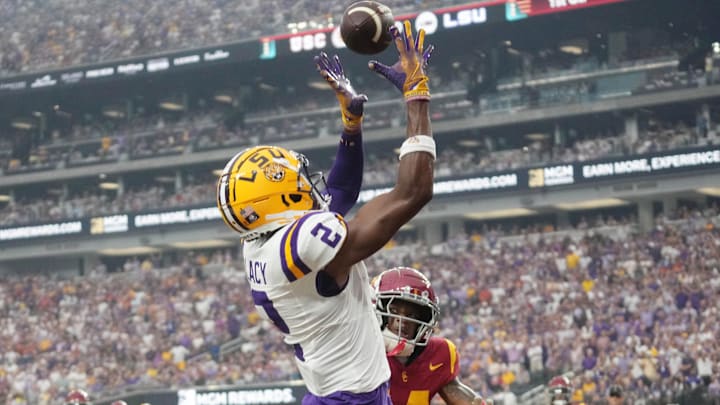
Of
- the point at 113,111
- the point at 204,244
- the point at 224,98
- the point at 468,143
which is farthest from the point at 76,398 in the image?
the point at 113,111

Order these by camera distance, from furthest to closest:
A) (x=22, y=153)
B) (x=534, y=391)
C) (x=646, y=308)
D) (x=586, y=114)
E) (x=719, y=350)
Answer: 1. (x=22, y=153)
2. (x=586, y=114)
3. (x=646, y=308)
4. (x=534, y=391)
5. (x=719, y=350)

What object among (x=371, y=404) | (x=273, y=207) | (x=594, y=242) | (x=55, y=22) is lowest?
(x=594, y=242)

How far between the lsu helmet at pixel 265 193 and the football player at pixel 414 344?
97 cm

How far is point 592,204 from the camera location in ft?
106

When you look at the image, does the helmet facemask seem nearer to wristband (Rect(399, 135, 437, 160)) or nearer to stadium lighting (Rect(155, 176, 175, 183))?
wristband (Rect(399, 135, 437, 160))

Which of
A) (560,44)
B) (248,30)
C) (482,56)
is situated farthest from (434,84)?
(248,30)

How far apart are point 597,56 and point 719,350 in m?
17.2

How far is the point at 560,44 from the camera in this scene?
35906 millimetres

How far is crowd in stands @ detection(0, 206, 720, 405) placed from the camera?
68.8ft

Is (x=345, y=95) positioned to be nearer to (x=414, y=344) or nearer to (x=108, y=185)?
(x=414, y=344)

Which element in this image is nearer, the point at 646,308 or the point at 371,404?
the point at 371,404

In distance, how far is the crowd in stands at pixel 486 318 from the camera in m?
21.0

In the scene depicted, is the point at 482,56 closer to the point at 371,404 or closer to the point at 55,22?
the point at 55,22

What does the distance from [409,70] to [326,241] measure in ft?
2.05
